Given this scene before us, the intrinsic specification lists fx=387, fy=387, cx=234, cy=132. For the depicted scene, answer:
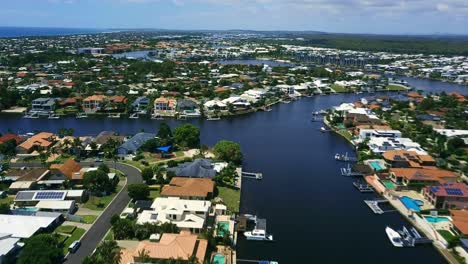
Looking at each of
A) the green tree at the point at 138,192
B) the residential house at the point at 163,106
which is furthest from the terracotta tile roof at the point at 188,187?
the residential house at the point at 163,106

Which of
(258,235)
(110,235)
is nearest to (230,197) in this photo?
(258,235)

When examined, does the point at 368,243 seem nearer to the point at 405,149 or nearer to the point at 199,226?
the point at 199,226

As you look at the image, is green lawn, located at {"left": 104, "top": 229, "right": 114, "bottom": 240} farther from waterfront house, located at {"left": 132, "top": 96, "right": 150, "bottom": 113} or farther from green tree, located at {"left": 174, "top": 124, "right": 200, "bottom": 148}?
waterfront house, located at {"left": 132, "top": 96, "right": 150, "bottom": 113}

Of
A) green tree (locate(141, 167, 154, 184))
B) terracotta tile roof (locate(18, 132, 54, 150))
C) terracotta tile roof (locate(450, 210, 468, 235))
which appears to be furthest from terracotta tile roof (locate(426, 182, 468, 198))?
terracotta tile roof (locate(18, 132, 54, 150))

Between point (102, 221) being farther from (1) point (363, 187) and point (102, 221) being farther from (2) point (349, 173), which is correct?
(2) point (349, 173)

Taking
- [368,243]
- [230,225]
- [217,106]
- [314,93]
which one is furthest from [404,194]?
[314,93]

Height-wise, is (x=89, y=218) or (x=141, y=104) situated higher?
(x=141, y=104)

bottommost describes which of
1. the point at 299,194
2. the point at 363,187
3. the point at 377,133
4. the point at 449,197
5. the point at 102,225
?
the point at 299,194
